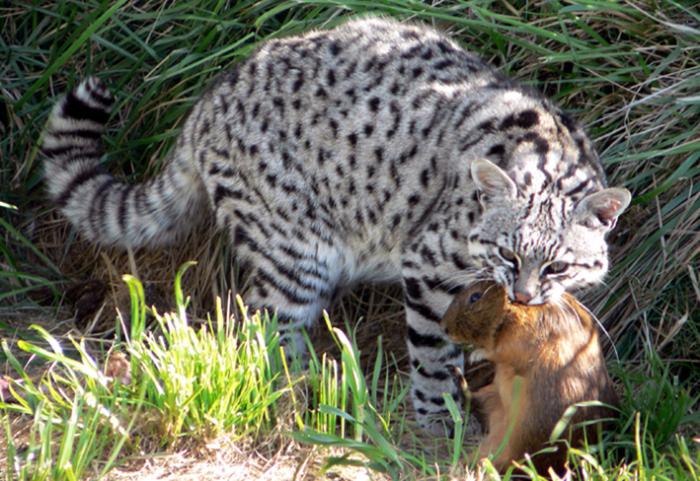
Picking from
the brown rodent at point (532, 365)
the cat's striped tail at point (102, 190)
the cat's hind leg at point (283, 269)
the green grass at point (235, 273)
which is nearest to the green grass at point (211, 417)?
the green grass at point (235, 273)

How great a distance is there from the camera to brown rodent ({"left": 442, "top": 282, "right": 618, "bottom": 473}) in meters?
4.38

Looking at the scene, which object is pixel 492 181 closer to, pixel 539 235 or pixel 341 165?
pixel 539 235

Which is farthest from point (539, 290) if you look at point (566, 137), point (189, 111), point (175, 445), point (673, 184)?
point (189, 111)

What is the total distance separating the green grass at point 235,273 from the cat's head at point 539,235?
1.76 feet

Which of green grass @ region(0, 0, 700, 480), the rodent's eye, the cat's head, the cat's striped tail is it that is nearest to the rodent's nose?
the cat's head

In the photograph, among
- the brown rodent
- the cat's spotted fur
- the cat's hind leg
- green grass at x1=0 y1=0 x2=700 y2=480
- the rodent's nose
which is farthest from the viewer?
the cat's hind leg

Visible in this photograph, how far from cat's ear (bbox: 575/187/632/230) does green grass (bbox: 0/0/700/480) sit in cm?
64

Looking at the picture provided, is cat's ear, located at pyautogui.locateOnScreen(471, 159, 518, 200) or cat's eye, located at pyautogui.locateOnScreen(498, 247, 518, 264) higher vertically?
cat's ear, located at pyautogui.locateOnScreen(471, 159, 518, 200)

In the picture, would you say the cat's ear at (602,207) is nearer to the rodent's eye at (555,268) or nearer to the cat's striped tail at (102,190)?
the rodent's eye at (555,268)

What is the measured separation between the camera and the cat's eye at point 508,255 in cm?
483

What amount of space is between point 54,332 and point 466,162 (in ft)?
7.35

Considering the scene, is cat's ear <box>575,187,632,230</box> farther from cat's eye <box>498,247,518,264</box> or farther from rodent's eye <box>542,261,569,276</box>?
cat's eye <box>498,247,518,264</box>

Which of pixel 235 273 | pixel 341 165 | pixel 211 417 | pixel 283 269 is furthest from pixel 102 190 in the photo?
pixel 211 417

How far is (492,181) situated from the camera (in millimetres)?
4898
